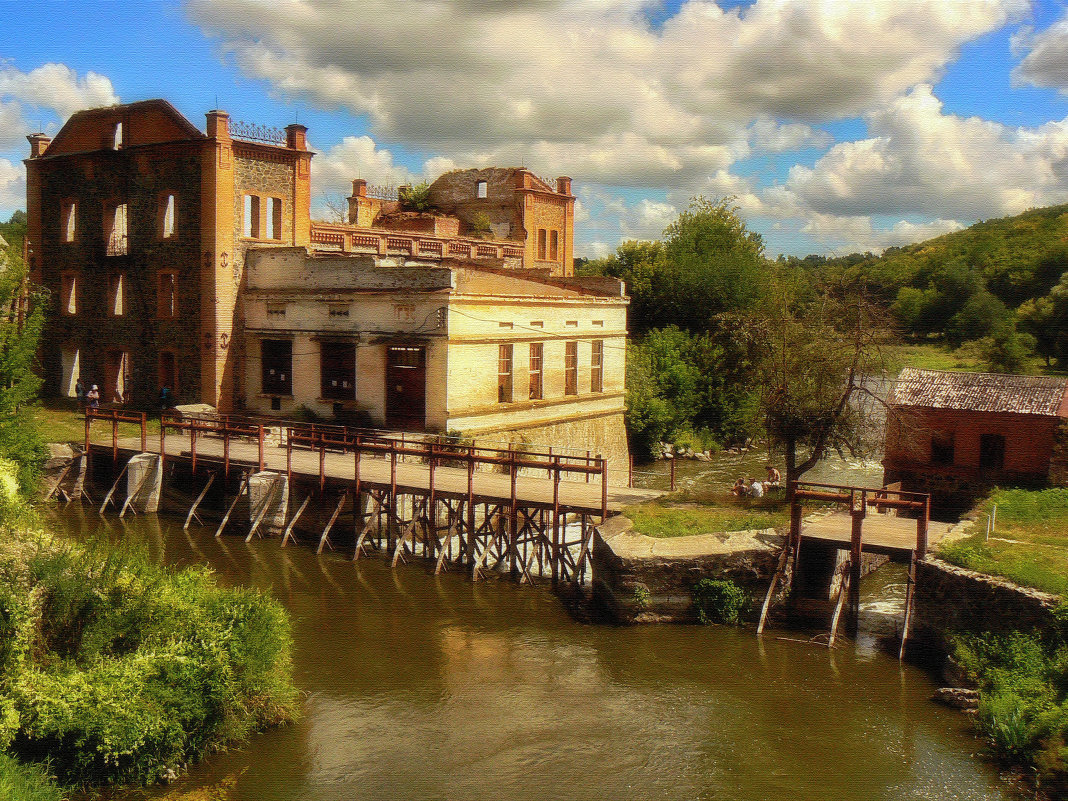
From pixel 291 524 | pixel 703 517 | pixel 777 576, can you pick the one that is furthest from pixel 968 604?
pixel 291 524

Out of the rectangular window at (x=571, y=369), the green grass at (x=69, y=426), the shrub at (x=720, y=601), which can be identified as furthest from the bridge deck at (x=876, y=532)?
the green grass at (x=69, y=426)

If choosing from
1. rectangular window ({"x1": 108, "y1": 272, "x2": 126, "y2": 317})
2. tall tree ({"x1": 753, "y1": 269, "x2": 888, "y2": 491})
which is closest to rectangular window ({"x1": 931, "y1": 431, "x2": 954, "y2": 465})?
tall tree ({"x1": 753, "y1": 269, "x2": 888, "y2": 491})

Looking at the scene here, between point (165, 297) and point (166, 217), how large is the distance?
297 centimetres

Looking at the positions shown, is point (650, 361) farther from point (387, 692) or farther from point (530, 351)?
point (387, 692)

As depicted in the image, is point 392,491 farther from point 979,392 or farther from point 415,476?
point 979,392

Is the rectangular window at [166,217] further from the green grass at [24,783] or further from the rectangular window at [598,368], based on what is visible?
the green grass at [24,783]

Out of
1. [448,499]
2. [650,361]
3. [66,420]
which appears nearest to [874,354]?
[448,499]

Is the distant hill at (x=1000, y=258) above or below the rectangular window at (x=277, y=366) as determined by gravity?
above

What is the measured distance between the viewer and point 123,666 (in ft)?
40.4

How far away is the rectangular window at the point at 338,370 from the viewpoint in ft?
100

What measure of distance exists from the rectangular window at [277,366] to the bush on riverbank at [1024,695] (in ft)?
75.6

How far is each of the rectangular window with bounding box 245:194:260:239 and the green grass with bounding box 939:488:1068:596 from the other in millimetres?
24924

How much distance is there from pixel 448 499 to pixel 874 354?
11046 millimetres

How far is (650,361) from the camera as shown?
1810 inches
